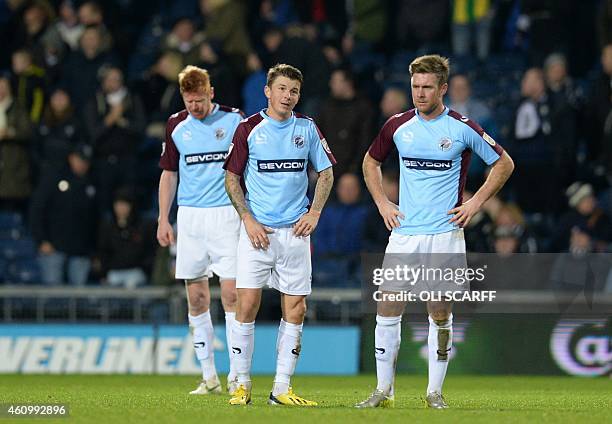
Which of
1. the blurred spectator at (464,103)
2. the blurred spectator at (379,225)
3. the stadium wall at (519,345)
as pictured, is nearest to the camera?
the stadium wall at (519,345)

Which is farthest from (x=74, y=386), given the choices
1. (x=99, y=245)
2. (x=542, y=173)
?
(x=542, y=173)

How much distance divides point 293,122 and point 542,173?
8.38 meters

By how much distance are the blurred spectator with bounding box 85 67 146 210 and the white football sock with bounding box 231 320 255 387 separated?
906 centimetres

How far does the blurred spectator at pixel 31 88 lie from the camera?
21.2 meters

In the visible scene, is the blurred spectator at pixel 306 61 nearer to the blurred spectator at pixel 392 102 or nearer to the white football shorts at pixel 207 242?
the blurred spectator at pixel 392 102

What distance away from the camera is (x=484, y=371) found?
17.2m

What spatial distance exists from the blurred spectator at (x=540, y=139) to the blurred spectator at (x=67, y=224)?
5820mm

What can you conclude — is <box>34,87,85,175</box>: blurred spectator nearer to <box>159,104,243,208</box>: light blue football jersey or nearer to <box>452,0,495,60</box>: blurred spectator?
<box>452,0,495,60</box>: blurred spectator

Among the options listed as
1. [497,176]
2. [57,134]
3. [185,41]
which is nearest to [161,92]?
[185,41]

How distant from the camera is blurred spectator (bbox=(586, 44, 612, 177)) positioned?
18.9 metres

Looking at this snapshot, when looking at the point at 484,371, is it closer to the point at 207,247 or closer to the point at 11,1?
the point at 207,247

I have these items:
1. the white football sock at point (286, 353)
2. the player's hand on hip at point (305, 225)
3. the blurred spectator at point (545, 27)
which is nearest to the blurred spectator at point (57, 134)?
the blurred spectator at point (545, 27)

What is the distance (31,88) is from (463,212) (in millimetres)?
11824

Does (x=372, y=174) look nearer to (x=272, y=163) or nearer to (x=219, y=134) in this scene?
(x=272, y=163)
